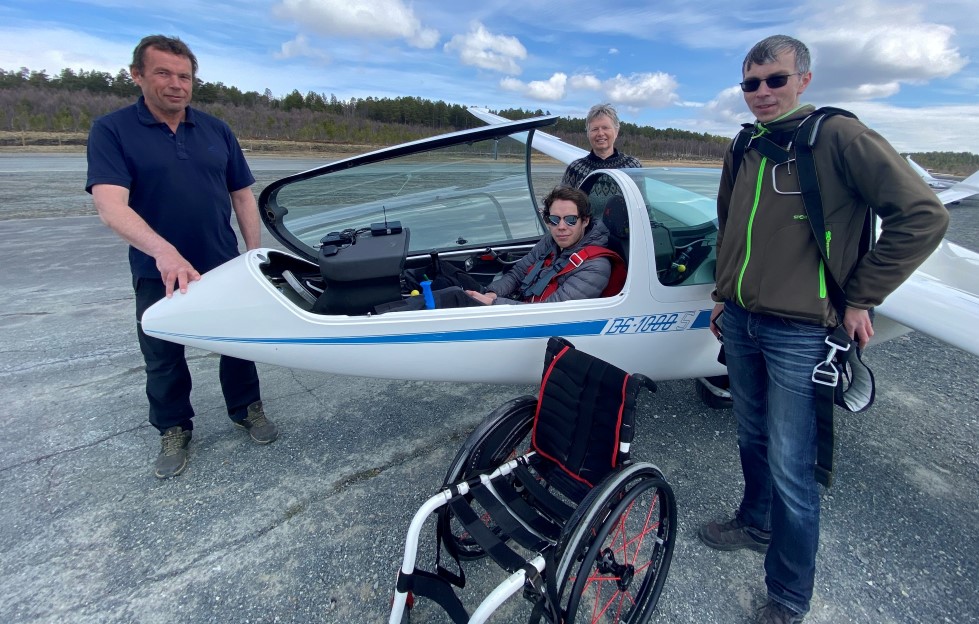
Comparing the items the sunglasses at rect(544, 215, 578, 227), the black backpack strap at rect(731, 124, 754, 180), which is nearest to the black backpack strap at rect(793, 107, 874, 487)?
the black backpack strap at rect(731, 124, 754, 180)

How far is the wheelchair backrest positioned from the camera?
1.71m

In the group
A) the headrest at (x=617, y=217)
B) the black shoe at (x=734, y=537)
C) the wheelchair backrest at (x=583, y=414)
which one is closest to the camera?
the wheelchair backrest at (x=583, y=414)

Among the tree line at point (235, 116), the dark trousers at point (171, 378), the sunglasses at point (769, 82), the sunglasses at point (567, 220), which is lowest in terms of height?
the dark trousers at point (171, 378)

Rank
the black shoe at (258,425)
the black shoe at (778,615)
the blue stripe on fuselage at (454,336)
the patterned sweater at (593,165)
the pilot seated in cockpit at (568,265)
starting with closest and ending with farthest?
the black shoe at (778,615), the blue stripe on fuselage at (454,336), the pilot seated in cockpit at (568,265), the black shoe at (258,425), the patterned sweater at (593,165)

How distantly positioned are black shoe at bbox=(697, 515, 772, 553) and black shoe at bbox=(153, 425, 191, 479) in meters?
2.49

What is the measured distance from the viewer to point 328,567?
6.13 feet

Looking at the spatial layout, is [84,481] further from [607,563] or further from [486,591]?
[607,563]

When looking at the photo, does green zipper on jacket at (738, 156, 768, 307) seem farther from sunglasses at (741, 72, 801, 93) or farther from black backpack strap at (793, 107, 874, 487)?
sunglasses at (741, 72, 801, 93)

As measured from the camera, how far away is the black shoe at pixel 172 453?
7.76ft

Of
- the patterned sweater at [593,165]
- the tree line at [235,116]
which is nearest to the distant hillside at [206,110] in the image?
the tree line at [235,116]

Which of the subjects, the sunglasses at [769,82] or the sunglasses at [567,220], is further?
the sunglasses at [567,220]

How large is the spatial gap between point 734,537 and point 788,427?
677 millimetres

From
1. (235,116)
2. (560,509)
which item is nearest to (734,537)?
(560,509)

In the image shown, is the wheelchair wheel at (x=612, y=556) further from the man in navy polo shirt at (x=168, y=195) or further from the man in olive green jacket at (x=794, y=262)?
the man in navy polo shirt at (x=168, y=195)
